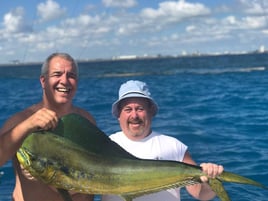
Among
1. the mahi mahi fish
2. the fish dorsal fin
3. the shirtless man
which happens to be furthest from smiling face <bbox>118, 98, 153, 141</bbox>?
the fish dorsal fin

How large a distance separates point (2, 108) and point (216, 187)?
2011cm

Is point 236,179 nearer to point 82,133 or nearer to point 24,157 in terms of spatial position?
point 82,133

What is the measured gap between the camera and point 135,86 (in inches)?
143

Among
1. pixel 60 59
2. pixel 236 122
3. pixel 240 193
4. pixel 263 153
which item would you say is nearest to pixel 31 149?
pixel 60 59

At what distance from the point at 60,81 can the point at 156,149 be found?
0.96m

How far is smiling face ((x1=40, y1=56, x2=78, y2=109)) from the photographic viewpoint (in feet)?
10.7

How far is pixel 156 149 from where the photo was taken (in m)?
3.57

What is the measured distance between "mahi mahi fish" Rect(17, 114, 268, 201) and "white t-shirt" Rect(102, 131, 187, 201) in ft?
2.07

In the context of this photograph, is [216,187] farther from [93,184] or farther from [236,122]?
[236,122]

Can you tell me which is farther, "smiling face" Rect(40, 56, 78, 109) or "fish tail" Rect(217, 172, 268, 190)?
"smiling face" Rect(40, 56, 78, 109)

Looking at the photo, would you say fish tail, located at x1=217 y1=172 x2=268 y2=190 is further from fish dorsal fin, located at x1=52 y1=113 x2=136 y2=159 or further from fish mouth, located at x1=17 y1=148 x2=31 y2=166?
fish mouth, located at x1=17 y1=148 x2=31 y2=166

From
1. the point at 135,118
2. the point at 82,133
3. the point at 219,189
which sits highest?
the point at 135,118

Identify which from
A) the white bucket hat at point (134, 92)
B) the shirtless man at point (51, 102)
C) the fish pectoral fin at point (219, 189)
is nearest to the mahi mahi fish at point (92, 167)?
the fish pectoral fin at point (219, 189)

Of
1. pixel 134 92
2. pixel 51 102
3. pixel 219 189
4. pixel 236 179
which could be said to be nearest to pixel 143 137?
pixel 134 92
